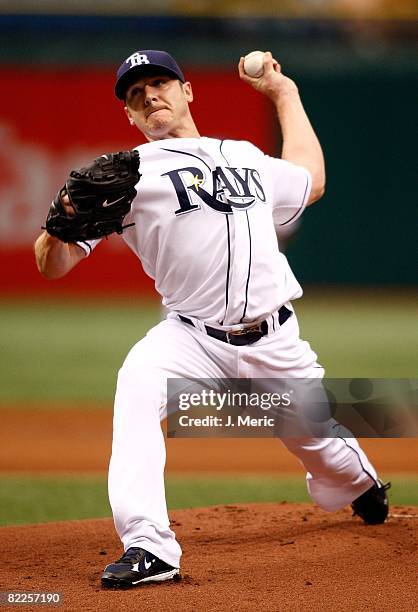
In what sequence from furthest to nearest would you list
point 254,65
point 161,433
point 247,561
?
point 254,65
point 247,561
point 161,433

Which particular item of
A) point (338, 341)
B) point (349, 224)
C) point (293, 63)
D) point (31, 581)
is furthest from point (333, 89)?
point (31, 581)

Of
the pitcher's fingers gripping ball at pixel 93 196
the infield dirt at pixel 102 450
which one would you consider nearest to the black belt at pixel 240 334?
the pitcher's fingers gripping ball at pixel 93 196

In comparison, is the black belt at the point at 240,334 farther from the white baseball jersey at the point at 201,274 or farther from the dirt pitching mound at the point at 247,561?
the dirt pitching mound at the point at 247,561

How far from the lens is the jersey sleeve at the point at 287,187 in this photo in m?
3.46

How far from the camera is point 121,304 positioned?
46.9 feet

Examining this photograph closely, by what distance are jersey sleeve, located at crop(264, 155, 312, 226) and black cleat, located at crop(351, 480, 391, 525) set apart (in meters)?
1.07

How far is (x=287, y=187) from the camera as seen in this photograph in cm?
349

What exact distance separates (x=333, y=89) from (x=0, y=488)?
10.8m

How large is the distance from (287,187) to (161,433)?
101 centimetres

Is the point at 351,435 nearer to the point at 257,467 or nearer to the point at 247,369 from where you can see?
the point at 247,369

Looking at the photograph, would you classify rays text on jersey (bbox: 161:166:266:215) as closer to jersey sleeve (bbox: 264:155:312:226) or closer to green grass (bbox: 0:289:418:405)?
jersey sleeve (bbox: 264:155:312:226)

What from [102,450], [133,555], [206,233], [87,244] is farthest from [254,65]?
[102,450]

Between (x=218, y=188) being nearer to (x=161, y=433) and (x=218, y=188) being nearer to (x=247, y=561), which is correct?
(x=161, y=433)

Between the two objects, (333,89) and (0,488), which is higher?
(333,89)
